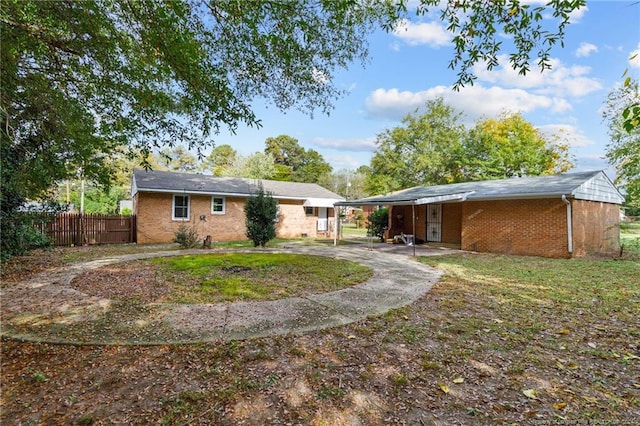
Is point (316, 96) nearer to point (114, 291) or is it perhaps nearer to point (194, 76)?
point (194, 76)

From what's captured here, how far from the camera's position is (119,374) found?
9.57 feet

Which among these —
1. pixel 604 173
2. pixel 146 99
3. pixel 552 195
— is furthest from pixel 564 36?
pixel 604 173

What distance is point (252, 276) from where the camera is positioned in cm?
726

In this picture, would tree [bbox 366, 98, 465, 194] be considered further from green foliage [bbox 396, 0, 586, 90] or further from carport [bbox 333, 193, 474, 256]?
green foliage [bbox 396, 0, 586, 90]

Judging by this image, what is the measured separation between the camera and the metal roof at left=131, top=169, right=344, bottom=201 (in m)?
15.3

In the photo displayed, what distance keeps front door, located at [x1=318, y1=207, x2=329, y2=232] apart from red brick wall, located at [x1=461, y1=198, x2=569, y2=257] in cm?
935

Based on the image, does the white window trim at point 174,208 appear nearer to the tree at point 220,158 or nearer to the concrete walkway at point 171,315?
the concrete walkway at point 171,315

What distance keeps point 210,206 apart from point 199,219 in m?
0.89

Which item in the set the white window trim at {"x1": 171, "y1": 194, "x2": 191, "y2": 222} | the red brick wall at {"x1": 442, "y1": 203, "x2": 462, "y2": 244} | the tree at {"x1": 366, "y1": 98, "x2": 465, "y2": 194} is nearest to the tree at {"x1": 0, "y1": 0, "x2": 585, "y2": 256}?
the white window trim at {"x1": 171, "y1": 194, "x2": 191, "y2": 222}

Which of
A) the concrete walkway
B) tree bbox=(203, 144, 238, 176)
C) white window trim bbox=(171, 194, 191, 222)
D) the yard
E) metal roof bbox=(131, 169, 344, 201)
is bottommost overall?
the yard

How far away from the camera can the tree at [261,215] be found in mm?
12250

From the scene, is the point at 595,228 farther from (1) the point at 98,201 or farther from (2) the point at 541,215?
(1) the point at 98,201

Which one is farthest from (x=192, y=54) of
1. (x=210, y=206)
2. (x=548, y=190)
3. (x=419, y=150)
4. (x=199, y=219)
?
(x=419, y=150)

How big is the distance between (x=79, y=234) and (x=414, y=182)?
26.3 meters
